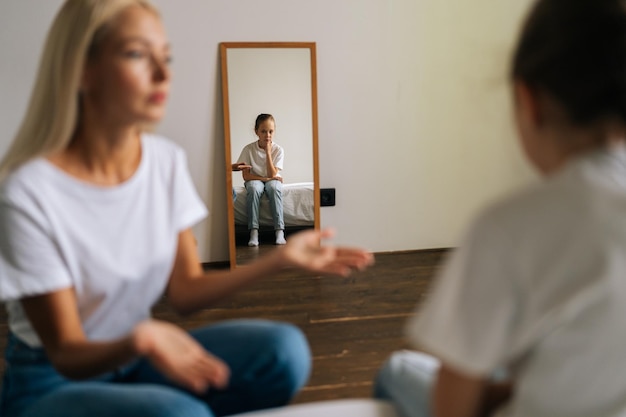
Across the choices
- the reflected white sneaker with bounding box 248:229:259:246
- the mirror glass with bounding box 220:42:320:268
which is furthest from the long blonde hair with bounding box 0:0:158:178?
the reflected white sneaker with bounding box 248:229:259:246

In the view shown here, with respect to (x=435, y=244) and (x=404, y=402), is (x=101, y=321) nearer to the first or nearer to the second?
(x=404, y=402)

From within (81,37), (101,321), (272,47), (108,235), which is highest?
(272,47)

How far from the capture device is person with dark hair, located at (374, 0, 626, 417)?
585 mm

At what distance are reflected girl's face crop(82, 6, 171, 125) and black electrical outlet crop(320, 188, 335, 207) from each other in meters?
2.01

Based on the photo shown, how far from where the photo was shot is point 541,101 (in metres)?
0.64

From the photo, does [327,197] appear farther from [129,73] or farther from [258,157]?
[129,73]

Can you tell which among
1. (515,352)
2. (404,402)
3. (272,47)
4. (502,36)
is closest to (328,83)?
(272,47)

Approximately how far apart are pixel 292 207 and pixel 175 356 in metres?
2.27

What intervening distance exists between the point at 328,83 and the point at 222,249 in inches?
39.1

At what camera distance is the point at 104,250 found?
1.07 metres

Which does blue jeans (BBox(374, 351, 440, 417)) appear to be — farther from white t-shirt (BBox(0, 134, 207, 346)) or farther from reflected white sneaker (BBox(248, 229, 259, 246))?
reflected white sneaker (BBox(248, 229, 259, 246))

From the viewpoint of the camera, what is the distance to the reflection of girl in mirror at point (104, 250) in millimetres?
973

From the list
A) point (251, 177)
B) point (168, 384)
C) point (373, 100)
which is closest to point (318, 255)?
point (168, 384)

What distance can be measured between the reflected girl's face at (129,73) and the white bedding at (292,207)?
6.31 ft
